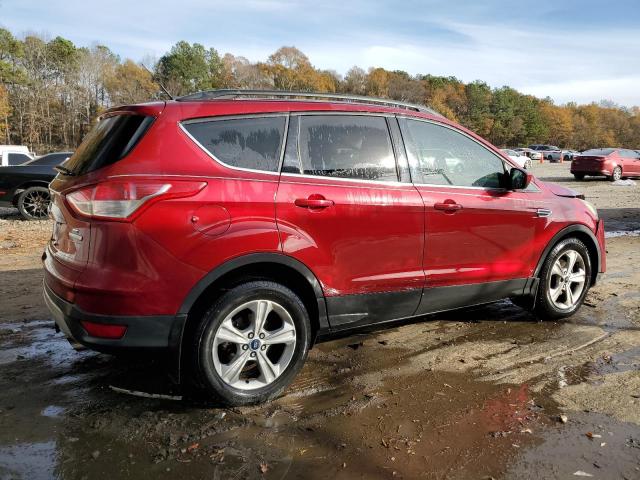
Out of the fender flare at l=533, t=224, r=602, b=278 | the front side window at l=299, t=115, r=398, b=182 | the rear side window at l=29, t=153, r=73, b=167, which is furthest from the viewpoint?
the rear side window at l=29, t=153, r=73, b=167

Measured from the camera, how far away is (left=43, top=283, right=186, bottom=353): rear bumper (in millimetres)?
2910

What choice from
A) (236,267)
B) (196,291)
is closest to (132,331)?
(196,291)

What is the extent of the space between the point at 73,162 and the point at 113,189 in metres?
0.71

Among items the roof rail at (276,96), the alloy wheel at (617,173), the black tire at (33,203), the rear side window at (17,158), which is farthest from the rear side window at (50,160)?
the alloy wheel at (617,173)

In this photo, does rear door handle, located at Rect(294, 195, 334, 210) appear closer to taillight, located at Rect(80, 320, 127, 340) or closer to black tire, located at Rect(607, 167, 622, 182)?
taillight, located at Rect(80, 320, 127, 340)

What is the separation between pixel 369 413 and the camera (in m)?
3.24

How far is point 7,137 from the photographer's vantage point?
57.9m

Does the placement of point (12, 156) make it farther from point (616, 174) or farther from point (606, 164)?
point (616, 174)

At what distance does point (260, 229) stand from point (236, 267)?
0.27 metres

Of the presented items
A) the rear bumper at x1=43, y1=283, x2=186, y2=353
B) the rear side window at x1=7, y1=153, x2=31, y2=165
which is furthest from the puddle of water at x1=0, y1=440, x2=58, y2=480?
the rear side window at x1=7, y1=153, x2=31, y2=165

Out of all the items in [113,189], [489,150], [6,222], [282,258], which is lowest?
[6,222]

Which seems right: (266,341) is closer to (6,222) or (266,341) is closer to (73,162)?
(73,162)

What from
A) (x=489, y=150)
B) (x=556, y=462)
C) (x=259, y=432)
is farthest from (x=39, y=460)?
(x=489, y=150)

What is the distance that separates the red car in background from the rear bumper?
24.7 m
